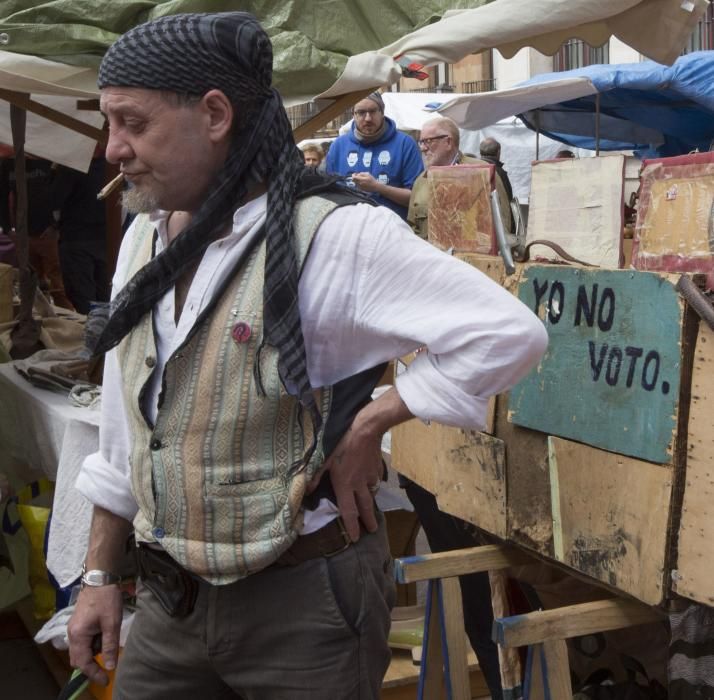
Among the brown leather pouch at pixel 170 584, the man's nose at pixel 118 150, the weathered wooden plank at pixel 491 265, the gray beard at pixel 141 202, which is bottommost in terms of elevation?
the brown leather pouch at pixel 170 584

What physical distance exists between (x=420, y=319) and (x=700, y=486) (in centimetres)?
74

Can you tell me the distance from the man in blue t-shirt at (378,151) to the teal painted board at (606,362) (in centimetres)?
522

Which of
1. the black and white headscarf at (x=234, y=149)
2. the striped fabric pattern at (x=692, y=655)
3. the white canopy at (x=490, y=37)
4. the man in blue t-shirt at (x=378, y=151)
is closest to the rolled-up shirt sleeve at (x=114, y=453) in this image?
the black and white headscarf at (x=234, y=149)

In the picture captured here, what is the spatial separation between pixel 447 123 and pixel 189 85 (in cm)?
579

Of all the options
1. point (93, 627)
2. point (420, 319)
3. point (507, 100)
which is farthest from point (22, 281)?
point (507, 100)

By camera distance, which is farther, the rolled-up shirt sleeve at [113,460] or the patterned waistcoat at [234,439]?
the rolled-up shirt sleeve at [113,460]

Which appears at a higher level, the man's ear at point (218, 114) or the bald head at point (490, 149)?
the man's ear at point (218, 114)

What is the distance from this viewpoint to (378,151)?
25.7 ft

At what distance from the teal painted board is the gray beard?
0.97 m

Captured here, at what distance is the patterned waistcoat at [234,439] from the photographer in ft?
5.64

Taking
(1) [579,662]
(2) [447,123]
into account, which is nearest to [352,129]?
(2) [447,123]

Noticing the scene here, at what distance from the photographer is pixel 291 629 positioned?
1.79 meters

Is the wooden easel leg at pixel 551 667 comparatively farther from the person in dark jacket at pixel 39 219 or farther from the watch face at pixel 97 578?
the person in dark jacket at pixel 39 219

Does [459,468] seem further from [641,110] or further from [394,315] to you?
[641,110]
